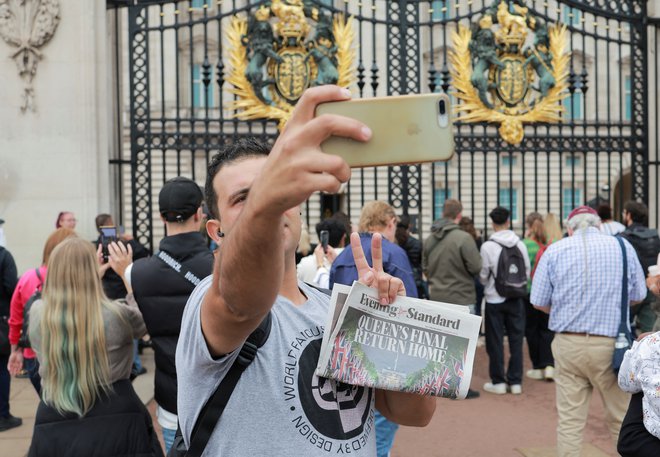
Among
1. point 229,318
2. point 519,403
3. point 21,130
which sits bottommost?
point 519,403

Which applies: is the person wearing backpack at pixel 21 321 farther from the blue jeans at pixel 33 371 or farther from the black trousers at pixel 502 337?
the black trousers at pixel 502 337

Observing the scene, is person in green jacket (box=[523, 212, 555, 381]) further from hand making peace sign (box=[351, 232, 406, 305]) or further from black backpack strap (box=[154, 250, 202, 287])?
hand making peace sign (box=[351, 232, 406, 305])

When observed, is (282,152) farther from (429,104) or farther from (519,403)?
(519,403)

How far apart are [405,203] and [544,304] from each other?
4.65 m

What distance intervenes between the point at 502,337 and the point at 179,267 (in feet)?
15.4

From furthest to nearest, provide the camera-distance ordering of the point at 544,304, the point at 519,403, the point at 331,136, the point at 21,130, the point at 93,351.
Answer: the point at 21,130 → the point at 519,403 → the point at 544,304 → the point at 93,351 → the point at 331,136

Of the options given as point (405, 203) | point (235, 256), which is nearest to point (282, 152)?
point (235, 256)

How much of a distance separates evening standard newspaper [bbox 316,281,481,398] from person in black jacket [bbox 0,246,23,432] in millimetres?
4852

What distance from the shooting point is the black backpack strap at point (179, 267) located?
128 inches

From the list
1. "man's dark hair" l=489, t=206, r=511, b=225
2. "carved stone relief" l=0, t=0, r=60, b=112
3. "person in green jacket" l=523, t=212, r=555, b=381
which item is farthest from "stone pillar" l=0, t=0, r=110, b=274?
"person in green jacket" l=523, t=212, r=555, b=381

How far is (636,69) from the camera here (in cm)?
1041

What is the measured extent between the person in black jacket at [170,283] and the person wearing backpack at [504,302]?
14.5 feet

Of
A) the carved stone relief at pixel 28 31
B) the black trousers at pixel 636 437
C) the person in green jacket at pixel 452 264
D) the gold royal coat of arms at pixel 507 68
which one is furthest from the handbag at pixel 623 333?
the carved stone relief at pixel 28 31

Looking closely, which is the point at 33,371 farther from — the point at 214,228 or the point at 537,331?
the point at 537,331
